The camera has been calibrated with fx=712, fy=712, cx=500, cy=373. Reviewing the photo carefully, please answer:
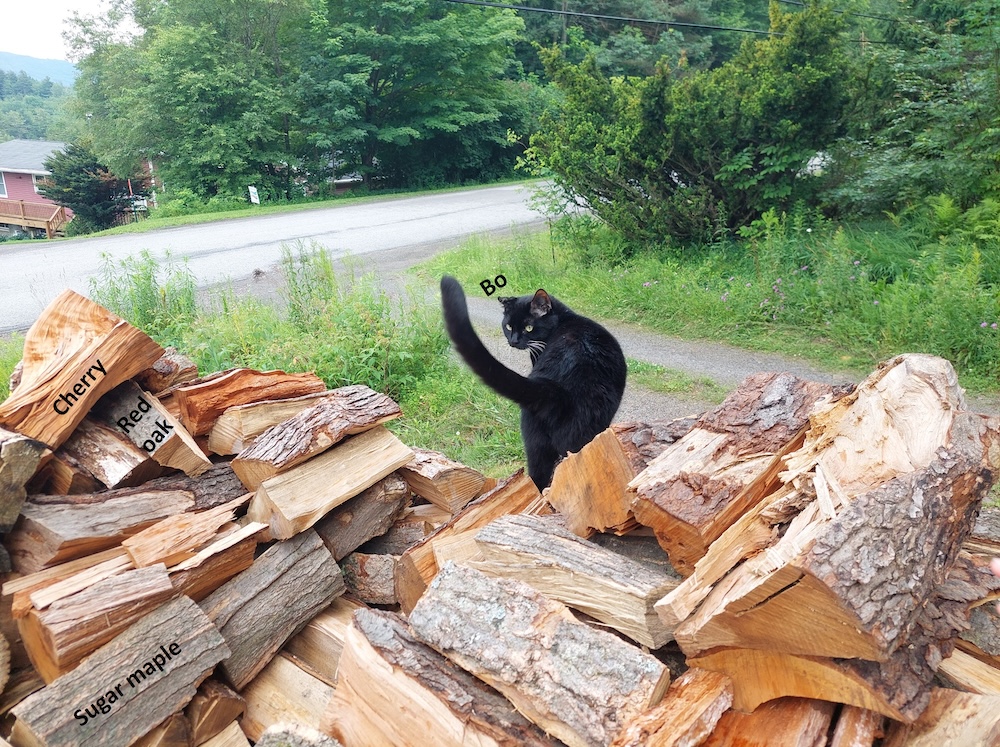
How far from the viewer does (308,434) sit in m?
2.89

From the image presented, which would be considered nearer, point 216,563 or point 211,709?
point 211,709

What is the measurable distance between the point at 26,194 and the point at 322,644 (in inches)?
1743

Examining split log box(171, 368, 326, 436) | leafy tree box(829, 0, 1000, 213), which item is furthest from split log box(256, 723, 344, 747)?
leafy tree box(829, 0, 1000, 213)

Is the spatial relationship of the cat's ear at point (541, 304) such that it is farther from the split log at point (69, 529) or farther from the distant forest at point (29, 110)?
the distant forest at point (29, 110)

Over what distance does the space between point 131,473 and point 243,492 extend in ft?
1.46

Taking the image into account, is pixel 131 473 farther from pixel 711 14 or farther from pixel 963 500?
pixel 711 14

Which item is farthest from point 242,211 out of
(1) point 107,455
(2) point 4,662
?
(2) point 4,662

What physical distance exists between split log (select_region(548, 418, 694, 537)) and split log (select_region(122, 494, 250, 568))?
132 centimetres

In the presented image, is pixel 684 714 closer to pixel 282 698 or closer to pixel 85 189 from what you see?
pixel 282 698

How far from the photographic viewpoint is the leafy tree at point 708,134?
7801mm

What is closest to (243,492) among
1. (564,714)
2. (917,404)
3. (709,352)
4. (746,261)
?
(564,714)

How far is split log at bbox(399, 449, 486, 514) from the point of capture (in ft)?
11.0

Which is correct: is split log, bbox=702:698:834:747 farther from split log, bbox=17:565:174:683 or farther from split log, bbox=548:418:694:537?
split log, bbox=17:565:174:683

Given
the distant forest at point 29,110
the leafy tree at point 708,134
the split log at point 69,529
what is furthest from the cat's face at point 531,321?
the distant forest at point 29,110
